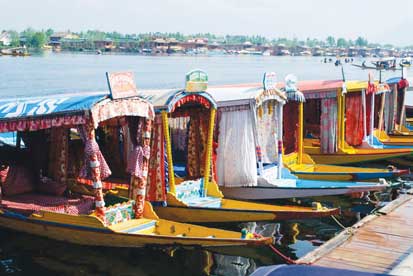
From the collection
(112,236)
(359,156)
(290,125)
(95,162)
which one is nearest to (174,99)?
(95,162)

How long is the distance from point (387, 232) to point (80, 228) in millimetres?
5243

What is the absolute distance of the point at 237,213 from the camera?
38.6 feet

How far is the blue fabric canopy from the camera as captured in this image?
10.2 metres

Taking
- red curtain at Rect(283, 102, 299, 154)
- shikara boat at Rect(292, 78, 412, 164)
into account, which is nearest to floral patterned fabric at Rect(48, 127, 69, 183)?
red curtain at Rect(283, 102, 299, 154)

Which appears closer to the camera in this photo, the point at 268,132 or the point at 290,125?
the point at 268,132

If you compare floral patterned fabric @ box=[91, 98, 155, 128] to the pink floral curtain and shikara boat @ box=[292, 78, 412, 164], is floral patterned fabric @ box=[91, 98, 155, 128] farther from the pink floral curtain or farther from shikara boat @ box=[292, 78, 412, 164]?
shikara boat @ box=[292, 78, 412, 164]

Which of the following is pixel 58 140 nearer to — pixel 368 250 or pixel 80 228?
pixel 80 228

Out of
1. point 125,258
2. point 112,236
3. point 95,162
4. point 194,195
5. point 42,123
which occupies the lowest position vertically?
point 125,258

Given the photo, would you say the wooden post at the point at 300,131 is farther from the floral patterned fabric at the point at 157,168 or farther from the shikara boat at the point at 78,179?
the floral patterned fabric at the point at 157,168

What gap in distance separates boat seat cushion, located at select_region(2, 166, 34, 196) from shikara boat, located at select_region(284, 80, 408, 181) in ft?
20.6

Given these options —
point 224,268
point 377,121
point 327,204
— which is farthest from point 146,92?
point 377,121

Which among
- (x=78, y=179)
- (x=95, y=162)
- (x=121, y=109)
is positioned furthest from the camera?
(x=78, y=179)

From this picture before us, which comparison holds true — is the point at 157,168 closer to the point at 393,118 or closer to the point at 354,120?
the point at 354,120

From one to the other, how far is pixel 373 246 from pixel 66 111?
544cm
